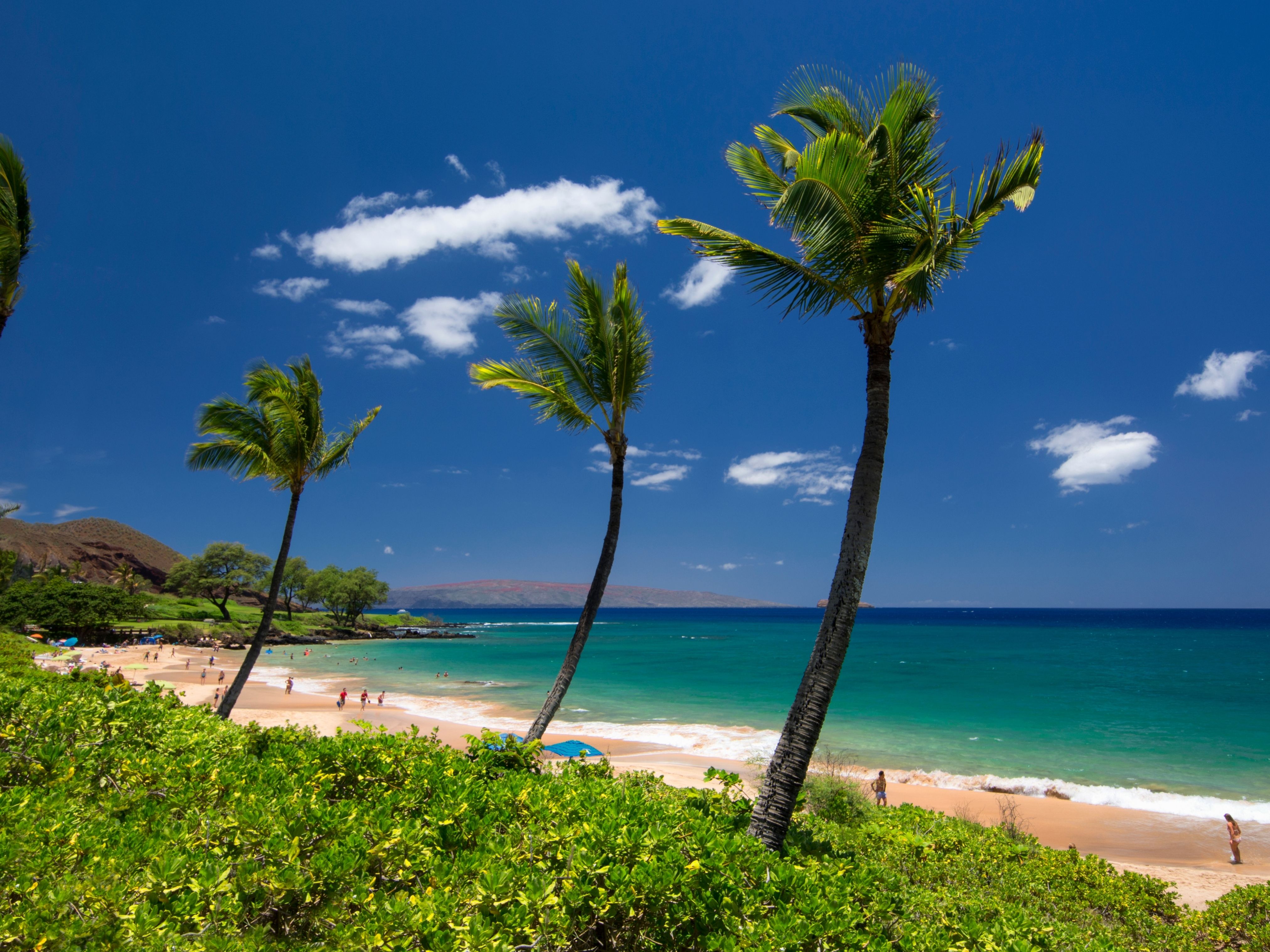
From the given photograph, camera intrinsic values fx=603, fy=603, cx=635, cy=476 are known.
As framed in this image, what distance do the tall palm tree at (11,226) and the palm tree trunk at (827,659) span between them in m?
11.4

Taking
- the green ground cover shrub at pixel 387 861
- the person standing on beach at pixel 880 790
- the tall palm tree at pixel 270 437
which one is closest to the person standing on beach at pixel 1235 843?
the person standing on beach at pixel 880 790

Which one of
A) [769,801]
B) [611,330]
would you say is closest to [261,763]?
[769,801]

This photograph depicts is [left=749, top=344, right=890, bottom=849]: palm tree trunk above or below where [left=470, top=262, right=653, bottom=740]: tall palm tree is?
below

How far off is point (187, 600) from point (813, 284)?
9288 cm

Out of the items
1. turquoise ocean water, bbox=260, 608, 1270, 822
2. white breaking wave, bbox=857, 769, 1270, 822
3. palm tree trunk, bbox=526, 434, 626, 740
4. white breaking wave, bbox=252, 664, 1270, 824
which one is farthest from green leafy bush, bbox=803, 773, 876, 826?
turquoise ocean water, bbox=260, 608, 1270, 822

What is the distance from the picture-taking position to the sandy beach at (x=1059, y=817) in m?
12.5

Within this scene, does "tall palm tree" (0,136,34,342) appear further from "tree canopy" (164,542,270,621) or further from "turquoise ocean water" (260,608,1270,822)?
"tree canopy" (164,542,270,621)

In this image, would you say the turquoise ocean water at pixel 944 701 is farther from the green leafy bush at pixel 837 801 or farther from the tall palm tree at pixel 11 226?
the tall palm tree at pixel 11 226

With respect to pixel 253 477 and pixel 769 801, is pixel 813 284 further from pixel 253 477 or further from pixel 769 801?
pixel 253 477

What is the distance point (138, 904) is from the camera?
226 centimetres

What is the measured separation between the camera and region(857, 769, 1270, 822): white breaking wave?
55.0 feet

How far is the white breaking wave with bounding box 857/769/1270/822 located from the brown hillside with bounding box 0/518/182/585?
→ 9289 cm

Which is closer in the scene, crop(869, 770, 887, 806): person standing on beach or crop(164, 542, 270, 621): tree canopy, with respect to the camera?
crop(869, 770, 887, 806): person standing on beach

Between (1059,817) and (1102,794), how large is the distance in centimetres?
322
